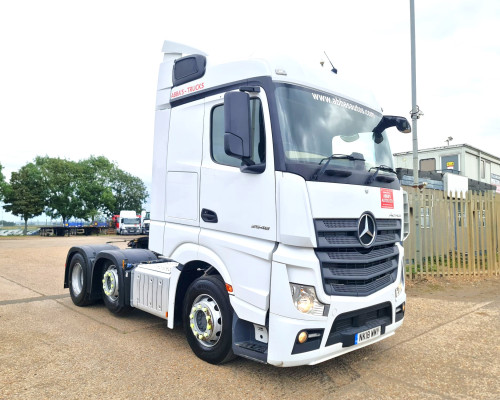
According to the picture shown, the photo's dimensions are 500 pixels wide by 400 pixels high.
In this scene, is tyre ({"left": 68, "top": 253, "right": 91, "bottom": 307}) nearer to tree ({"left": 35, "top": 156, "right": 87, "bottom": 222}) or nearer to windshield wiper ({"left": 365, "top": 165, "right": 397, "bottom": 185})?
windshield wiper ({"left": 365, "top": 165, "right": 397, "bottom": 185})

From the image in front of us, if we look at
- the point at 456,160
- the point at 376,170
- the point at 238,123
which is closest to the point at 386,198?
the point at 376,170

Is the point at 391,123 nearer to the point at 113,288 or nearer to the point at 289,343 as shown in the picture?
the point at 289,343

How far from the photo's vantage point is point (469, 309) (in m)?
7.07

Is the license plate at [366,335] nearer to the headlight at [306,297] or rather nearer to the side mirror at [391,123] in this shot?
the headlight at [306,297]

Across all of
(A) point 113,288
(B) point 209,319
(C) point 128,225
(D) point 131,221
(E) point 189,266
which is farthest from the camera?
(D) point 131,221

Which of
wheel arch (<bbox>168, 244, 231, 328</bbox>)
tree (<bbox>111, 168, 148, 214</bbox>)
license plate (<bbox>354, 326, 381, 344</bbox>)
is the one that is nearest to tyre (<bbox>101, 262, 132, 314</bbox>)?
wheel arch (<bbox>168, 244, 231, 328</bbox>)

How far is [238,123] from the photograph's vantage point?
3803mm

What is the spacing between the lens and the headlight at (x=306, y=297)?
3.61 m

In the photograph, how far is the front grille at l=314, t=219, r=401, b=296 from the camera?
3.69 m

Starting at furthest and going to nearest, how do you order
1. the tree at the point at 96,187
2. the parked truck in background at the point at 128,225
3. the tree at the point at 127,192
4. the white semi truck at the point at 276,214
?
1. the tree at the point at 127,192
2. the tree at the point at 96,187
3. the parked truck in background at the point at 128,225
4. the white semi truck at the point at 276,214

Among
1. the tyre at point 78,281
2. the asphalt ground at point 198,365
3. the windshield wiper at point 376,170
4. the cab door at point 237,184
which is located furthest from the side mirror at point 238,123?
the tyre at point 78,281

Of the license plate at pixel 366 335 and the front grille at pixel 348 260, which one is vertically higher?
the front grille at pixel 348 260

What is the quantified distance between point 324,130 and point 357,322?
1943mm

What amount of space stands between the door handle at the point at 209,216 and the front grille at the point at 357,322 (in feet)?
5.35
